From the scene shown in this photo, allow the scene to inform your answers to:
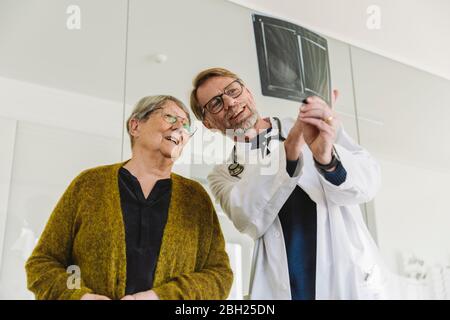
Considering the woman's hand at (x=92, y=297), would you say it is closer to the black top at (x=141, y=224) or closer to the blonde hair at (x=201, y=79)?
the black top at (x=141, y=224)

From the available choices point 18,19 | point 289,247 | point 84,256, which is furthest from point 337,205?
point 18,19

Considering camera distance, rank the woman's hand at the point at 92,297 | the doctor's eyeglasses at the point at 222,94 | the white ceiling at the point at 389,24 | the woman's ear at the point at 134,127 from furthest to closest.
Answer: the white ceiling at the point at 389,24 → the doctor's eyeglasses at the point at 222,94 → the woman's ear at the point at 134,127 → the woman's hand at the point at 92,297

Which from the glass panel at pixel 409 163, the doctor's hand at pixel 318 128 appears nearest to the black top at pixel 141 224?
the doctor's hand at pixel 318 128

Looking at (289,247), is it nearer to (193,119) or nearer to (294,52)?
(193,119)

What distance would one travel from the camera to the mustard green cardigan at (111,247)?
104 centimetres

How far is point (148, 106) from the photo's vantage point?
1226 millimetres

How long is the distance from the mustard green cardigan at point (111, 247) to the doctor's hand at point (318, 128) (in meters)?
0.28

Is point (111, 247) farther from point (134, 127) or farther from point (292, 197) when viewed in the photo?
point (292, 197)

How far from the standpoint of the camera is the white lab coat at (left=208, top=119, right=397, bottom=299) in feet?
4.01

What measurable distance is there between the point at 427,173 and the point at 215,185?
76cm

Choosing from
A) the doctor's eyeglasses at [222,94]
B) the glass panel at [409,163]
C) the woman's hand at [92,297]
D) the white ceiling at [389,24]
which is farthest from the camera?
Result: the white ceiling at [389,24]

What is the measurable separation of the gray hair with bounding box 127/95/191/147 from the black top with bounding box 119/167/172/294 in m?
0.11

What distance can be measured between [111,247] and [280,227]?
0.41 metres

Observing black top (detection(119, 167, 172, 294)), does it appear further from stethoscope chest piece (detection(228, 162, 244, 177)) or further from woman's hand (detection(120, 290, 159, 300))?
stethoscope chest piece (detection(228, 162, 244, 177))
